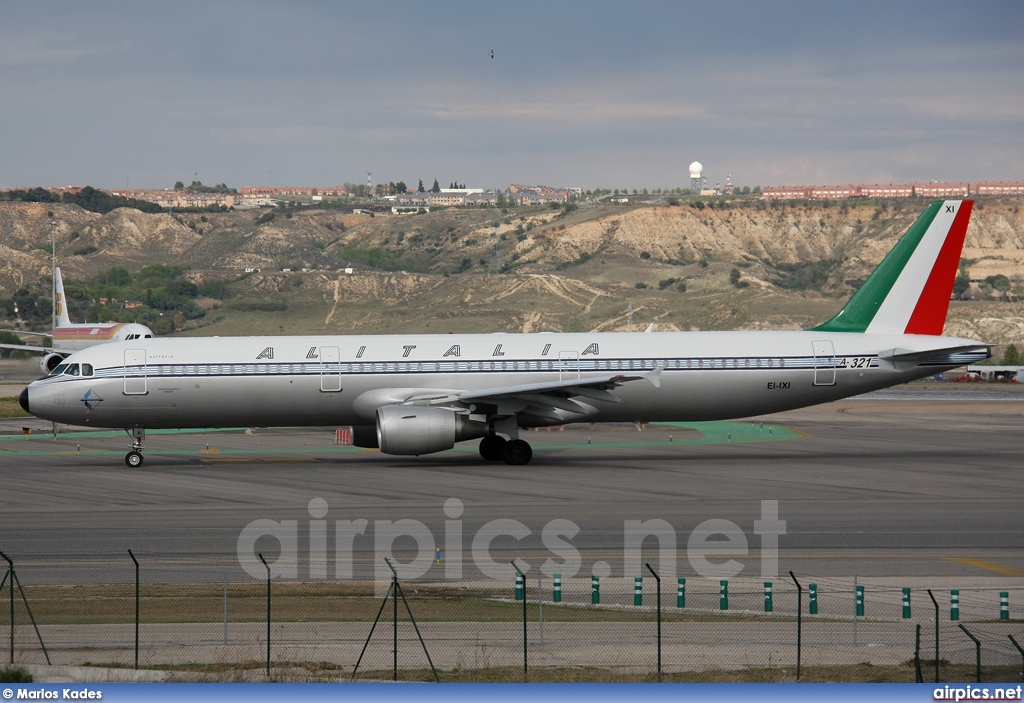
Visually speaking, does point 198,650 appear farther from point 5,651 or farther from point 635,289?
point 635,289

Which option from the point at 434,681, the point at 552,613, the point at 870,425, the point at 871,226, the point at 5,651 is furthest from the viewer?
the point at 871,226

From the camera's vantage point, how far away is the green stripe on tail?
131 feet

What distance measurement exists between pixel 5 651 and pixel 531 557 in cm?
982

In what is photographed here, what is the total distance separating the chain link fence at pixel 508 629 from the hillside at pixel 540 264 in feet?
→ 325

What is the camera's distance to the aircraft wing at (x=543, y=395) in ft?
118

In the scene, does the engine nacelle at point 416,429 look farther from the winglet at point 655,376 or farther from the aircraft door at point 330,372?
the winglet at point 655,376

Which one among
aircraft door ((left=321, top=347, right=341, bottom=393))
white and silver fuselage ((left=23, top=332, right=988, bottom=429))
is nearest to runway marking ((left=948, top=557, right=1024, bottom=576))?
white and silver fuselage ((left=23, top=332, right=988, bottom=429))

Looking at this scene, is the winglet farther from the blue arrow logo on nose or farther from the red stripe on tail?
the blue arrow logo on nose

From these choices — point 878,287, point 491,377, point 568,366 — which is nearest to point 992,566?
point 568,366

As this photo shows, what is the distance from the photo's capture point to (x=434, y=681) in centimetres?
1439

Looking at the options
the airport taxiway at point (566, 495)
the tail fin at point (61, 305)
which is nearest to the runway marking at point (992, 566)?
the airport taxiway at point (566, 495)

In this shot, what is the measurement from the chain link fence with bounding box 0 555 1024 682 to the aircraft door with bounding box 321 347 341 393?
16426mm

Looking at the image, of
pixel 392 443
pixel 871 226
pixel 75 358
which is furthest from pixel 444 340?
pixel 871 226

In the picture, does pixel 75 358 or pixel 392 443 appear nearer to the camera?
pixel 392 443
